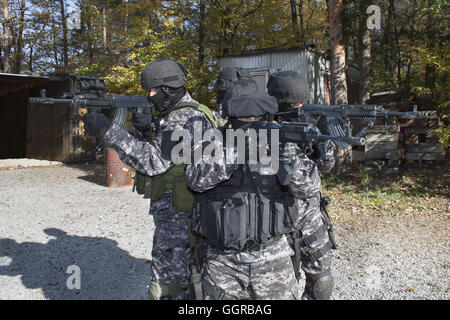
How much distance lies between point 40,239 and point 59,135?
10.7 meters

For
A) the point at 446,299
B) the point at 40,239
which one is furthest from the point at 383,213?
the point at 40,239

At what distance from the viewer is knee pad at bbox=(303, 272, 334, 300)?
10.3ft

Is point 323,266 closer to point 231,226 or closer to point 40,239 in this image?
point 231,226

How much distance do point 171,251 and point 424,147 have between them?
9.06m

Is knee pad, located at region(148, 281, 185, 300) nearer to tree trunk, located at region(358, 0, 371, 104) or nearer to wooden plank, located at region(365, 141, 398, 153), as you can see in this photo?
wooden plank, located at region(365, 141, 398, 153)

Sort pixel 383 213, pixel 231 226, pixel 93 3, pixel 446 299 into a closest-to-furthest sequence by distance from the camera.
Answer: pixel 231 226, pixel 446 299, pixel 383 213, pixel 93 3

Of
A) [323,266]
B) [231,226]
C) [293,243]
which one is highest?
[231,226]

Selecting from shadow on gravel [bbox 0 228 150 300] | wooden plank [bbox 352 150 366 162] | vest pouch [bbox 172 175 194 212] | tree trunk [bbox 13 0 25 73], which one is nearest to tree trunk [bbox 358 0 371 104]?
wooden plank [bbox 352 150 366 162]

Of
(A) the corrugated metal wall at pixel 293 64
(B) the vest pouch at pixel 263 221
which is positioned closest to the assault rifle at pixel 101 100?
(B) the vest pouch at pixel 263 221

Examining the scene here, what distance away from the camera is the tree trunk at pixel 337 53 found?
9102 mm

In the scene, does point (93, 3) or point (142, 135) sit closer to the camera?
point (142, 135)

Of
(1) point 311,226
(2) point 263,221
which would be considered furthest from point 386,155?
(2) point 263,221

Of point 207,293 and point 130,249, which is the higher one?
point 207,293

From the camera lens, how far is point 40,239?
566cm
